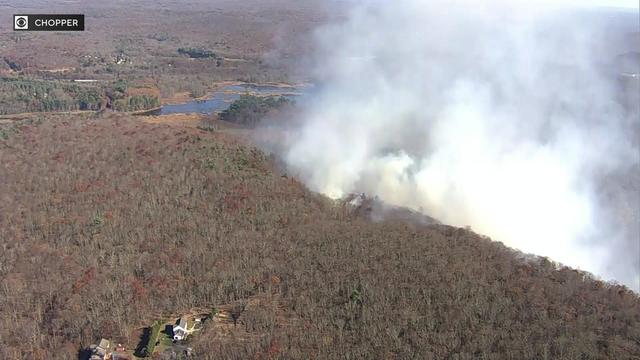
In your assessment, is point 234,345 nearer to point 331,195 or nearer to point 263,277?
point 263,277

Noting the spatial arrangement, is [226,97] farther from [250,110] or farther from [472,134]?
[472,134]

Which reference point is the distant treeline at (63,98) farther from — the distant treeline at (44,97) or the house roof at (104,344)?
the house roof at (104,344)

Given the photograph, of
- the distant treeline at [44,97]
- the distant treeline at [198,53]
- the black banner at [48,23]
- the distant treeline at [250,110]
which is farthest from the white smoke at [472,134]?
the distant treeline at [198,53]

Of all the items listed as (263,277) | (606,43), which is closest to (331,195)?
(263,277)

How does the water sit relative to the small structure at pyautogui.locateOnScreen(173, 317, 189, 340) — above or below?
above

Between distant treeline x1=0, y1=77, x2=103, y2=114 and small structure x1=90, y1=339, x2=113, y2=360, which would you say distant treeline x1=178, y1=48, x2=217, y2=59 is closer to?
distant treeline x1=0, y1=77, x2=103, y2=114

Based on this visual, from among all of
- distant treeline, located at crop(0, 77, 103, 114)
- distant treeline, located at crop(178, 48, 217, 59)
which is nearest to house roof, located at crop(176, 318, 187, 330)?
distant treeline, located at crop(0, 77, 103, 114)

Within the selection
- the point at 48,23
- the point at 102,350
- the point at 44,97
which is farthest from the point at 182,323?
the point at 44,97
